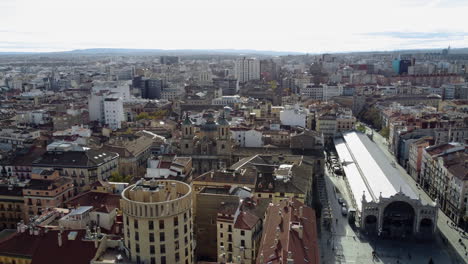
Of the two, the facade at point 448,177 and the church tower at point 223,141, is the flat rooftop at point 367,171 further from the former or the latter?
the church tower at point 223,141

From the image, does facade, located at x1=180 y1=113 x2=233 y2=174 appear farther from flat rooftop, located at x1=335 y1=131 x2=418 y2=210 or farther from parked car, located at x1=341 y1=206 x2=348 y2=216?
flat rooftop, located at x1=335 y1=131 x2=418 y2=210

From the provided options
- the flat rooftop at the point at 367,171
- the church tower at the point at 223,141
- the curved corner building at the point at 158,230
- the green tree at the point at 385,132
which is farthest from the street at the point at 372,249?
Answer: the green tree at the point at 385,132

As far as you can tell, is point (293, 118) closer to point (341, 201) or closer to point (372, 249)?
point (341, 201)

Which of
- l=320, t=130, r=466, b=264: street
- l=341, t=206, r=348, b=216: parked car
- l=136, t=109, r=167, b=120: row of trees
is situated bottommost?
l=320, t=130, r=466, b=264: street

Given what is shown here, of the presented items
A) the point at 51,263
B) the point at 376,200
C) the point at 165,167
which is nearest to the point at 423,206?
the point at 376,200

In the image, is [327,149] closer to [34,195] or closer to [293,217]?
[293,217]

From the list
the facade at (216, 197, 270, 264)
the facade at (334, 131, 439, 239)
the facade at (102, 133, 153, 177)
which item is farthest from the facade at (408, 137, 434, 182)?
the facade at (102, 133, 153, 177)
